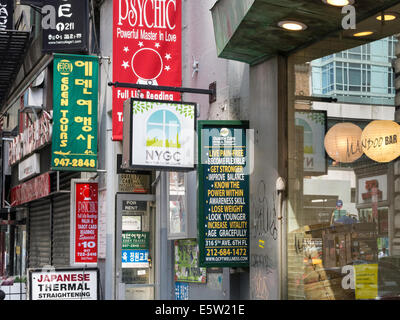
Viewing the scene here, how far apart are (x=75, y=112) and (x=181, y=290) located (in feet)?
15.3

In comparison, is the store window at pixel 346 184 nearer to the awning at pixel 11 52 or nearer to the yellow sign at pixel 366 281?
the yellow sign at pixel 366 281

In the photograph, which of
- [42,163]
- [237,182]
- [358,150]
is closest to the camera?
[358,150]

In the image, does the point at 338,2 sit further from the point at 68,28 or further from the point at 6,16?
the point at 6,16

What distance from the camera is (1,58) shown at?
25.0 metres

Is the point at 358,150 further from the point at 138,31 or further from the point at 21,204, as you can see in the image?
the point at 21,204

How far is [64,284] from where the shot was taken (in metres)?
11.7

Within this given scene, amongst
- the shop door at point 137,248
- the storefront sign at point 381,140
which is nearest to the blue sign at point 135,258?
the shop door at point 137,248

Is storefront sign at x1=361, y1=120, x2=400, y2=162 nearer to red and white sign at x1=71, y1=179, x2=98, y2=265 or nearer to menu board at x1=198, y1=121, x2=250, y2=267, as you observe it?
menu board at x1=198, y1=121, x2=250, y2=267

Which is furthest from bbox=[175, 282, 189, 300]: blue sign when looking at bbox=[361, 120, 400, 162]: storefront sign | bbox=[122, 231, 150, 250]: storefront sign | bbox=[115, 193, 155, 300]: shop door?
bbox=[361, 120, 400, 162]: storefront sign

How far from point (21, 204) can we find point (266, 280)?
18152 mm

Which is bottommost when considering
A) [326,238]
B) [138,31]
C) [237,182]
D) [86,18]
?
[326,238]

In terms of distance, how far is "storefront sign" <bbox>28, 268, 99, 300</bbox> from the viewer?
456 inches

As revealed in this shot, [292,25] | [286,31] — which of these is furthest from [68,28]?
[292,25]
